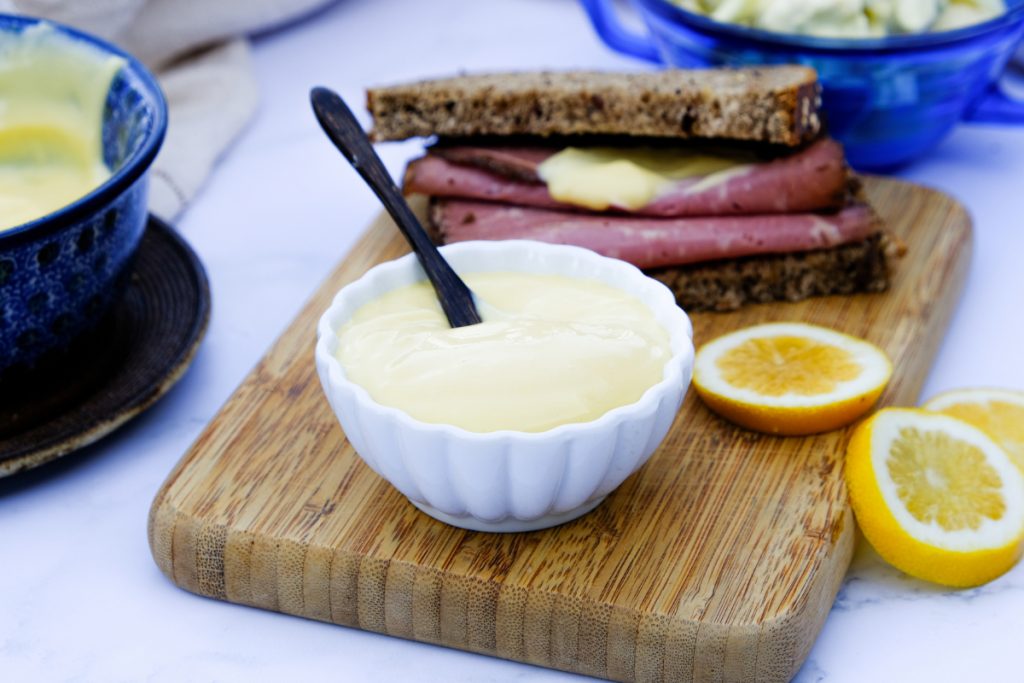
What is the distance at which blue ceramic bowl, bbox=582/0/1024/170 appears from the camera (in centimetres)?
231

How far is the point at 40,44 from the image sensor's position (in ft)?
6.87

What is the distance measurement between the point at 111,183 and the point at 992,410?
1.31m

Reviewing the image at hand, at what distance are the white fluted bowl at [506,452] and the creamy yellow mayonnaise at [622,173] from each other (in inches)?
19.6

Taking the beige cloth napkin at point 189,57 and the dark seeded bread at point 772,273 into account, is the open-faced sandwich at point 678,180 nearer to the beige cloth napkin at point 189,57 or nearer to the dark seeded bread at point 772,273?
the dark seeded bread at point 772,273

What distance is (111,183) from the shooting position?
1726 mm

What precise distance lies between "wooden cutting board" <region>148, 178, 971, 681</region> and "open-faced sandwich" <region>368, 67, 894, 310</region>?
1.07 feet

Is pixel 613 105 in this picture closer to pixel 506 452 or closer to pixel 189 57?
pixel 506 452

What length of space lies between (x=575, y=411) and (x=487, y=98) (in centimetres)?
90

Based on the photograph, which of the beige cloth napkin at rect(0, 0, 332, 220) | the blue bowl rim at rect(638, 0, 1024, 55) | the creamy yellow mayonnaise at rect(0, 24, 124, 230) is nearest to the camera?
the creamy yellow mayonnaise at rect(0, 24, 124, 230)

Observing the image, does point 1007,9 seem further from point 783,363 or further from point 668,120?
point 783,363

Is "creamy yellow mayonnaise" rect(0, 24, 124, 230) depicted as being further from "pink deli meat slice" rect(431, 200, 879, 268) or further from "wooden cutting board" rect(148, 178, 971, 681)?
"pink deli meat slice" rect(431, 200, 879, 268)

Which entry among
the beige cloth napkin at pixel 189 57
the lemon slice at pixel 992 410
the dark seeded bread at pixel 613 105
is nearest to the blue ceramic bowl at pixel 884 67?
the dark seeded bread at pixel 613 105

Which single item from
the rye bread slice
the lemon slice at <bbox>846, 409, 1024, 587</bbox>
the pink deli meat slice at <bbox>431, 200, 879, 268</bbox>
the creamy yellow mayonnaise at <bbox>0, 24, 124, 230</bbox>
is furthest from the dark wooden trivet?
the lemon slice at <bbox>846, 409, 1024, 587</bbox>

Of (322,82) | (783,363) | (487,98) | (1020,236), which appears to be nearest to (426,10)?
(322,82)
